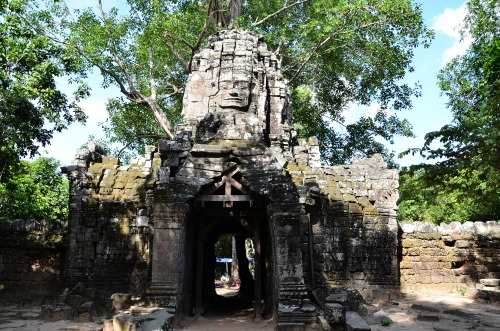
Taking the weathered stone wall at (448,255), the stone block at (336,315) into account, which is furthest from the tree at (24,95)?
the weathered stone wall at (448,255)

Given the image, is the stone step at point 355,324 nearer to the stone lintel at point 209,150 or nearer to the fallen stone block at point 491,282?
the stone lintel at point 209,150

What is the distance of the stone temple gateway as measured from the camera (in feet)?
26.4

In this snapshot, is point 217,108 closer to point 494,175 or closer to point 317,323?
point 317,323

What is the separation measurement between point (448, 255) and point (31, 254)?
451 inches

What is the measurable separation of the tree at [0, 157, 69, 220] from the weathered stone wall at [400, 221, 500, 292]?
1414 cm

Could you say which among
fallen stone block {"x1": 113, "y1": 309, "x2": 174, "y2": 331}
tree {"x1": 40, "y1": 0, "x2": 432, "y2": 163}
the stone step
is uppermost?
tree {"x1": 40, "y1": 0, "x2": 432, "y2": 163}

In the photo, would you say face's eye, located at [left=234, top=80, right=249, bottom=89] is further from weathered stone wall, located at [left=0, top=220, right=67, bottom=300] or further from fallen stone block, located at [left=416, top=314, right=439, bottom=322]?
fallen stone block, located at [left=416, top=314, right=439, bottom=322]

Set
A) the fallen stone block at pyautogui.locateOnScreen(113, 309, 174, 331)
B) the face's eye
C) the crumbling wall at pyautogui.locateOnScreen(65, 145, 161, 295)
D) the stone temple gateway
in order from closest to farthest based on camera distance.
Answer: the fallen stone block at pyautogui.locateOnScreen(113, 309, 174, 331), the stone temple gateway, the crumbling wall at pyautogui.locateOnScreen(65, 145, 161, 295), the face's eye

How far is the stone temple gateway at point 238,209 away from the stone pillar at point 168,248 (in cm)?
2

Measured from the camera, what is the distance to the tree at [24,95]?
34.0ft

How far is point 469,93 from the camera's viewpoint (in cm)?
2095

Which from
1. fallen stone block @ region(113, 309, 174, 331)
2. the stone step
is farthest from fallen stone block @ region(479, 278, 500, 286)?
fallen stone block @ region(113, 309, 174, 331)

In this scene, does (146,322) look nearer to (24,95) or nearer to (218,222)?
(218,222)

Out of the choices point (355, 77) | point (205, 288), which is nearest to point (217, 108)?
point (205, 288)
